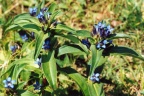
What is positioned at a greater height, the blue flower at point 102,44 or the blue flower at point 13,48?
the blue flower at point 13,48

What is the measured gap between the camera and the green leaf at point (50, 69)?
7.41 ft

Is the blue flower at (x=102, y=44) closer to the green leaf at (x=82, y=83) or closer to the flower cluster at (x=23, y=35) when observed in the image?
the green leaf at (x=82, y=83)

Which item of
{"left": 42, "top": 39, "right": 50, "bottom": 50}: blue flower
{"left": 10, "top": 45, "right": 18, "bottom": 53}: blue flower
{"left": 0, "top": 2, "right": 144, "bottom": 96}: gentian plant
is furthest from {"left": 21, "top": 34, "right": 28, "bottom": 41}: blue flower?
{"left": 42, "top": 39, "right": 50, "bottom": 50}: blue flower

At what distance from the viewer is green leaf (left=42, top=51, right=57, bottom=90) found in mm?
2260

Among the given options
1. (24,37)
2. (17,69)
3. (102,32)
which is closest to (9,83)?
(17,69)

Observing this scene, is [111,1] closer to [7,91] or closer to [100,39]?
[100,39]

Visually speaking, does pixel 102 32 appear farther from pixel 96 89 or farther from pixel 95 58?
pixel 96 89

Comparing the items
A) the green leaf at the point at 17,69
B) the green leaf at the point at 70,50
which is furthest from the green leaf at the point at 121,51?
the green leaf at the point at 17,69

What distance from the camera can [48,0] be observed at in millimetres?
3898

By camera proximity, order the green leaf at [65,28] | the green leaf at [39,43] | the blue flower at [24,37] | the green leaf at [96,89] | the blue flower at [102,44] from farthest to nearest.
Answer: the blue flower at [24,37] → the green leaf at [96,89] → the blue flower at [102,44] → the green leaf at [65,28] → the green leaf at [39,43]

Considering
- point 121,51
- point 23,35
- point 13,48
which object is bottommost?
point 121,51

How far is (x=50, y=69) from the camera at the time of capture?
2311 mm

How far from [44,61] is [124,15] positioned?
1.72 metres

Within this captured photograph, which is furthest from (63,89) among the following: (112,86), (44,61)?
(44,61)
